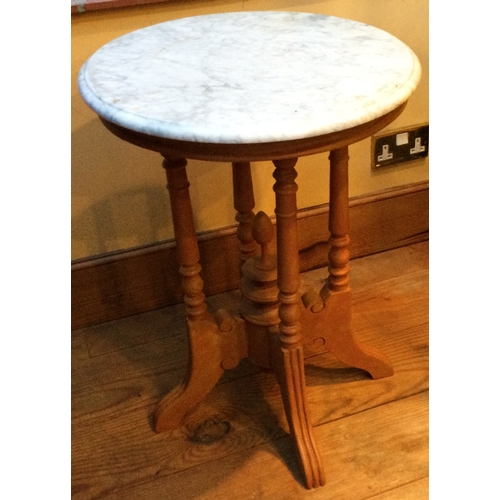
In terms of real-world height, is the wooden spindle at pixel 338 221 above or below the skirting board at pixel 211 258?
above

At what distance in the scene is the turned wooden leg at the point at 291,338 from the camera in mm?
921

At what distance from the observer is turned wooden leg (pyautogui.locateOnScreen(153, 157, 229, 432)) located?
1.00 meters

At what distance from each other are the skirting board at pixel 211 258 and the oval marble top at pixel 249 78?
1.87 feet

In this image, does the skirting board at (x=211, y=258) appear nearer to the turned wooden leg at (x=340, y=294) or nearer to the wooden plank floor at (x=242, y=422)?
the wooden plank floor at (x=242, y=422)

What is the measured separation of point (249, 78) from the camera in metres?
0.85

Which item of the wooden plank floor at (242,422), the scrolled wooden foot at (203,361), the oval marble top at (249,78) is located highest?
the oval marble top at (249,78)

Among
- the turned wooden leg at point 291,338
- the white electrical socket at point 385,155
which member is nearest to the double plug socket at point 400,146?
the white electrical socket at point 385,155

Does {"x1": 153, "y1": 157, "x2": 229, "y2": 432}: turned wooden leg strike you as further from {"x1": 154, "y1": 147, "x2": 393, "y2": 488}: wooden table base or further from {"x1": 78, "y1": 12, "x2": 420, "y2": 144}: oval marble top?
{"x1": 78, "y1": 12, "x2": 420, "y2": 144}: oval marble top

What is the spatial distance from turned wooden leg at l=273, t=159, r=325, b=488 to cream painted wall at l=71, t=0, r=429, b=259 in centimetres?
48

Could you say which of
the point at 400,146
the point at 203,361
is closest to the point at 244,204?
the point at 203,361

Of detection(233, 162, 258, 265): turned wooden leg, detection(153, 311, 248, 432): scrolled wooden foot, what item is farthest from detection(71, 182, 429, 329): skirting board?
detection(153, 311, 248, 432): scrolled wooden foot

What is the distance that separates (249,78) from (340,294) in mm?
482

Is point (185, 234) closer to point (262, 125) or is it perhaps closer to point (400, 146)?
point (262, 125)

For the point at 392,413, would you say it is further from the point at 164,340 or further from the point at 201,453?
the point at 164,340
